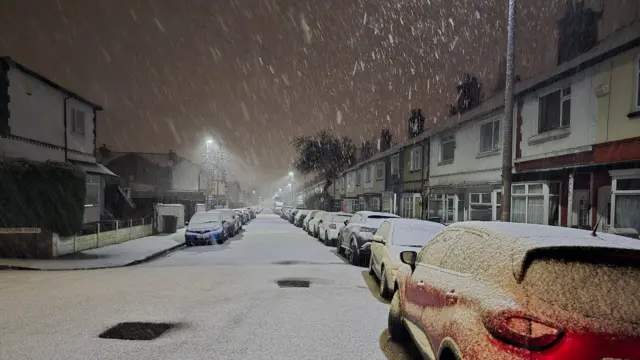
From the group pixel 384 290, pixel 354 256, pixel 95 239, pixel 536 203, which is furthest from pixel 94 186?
pixel 536 203

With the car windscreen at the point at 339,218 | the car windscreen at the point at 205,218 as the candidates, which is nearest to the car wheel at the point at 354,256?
the car windscreen at the point at 339,218

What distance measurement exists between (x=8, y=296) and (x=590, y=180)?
45.8ft

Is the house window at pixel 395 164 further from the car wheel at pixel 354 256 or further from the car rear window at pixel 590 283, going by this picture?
the car rear window at pixel 590 283

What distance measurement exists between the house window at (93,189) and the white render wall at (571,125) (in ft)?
69.7

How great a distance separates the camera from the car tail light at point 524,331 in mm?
2369

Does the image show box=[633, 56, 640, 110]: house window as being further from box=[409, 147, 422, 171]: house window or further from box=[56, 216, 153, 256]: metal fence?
box=[56, 216, 153, 256]: metal fence

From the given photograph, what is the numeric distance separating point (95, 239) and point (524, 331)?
17302mm

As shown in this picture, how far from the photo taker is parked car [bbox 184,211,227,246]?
63.0 ft

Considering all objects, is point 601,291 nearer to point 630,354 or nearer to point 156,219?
point 630,354

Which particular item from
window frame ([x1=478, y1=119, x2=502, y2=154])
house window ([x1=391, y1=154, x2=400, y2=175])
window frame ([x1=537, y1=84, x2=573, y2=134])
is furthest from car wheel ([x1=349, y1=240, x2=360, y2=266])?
house window ([x1=391, y1=154, x2=400, y2=175])

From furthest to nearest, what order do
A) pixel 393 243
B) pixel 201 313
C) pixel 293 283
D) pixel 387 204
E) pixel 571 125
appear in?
pixel 387 204 → pixel 571 125 → pixel 293 283 → pixel 393 243 → pixel 201 313

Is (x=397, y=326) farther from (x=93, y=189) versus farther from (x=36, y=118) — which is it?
(x=93, y=189)

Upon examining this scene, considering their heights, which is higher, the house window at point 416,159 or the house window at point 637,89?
the house window at point 637,89

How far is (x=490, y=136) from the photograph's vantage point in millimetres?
17641
